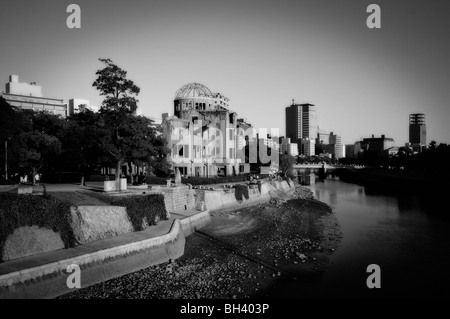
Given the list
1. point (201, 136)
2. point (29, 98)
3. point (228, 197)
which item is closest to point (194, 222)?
point (228, 197)

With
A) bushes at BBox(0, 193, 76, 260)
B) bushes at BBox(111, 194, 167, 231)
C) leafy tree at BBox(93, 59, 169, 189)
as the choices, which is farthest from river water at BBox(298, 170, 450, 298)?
leafy tree at BBox(93, 59, 169, 189)

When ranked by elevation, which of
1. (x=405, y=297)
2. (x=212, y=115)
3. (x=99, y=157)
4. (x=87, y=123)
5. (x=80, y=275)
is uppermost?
(x=212, y=115)

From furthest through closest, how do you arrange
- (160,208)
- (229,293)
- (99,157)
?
(99,157)
(160,208)
(229,293)

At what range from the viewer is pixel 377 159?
165250 mm

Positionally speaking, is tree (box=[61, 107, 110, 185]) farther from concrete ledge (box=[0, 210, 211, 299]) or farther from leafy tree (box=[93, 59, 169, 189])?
concrete ledge (box=[0, 210, 211, 299])

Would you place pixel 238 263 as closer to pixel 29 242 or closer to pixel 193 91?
pixel 29 242

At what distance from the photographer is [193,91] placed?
8106 cm

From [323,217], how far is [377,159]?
140 m

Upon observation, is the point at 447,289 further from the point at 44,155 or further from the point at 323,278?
the point at 44,155

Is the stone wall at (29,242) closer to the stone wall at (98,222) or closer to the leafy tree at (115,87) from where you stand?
the stone wall at (98,222)

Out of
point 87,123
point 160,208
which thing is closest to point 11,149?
point 87,123

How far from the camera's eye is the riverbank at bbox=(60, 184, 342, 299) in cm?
1823

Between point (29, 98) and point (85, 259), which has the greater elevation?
point (29, 98)

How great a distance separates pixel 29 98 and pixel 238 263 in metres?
85.4
